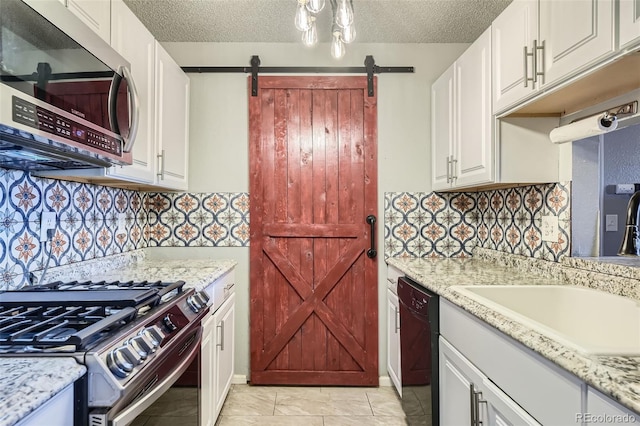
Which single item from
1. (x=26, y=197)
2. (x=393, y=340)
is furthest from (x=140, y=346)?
(x=393, y=340)

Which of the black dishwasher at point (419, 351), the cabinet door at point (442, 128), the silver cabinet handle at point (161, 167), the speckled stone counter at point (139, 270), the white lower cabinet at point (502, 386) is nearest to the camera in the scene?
the white lower cabinet at point (502, 386)

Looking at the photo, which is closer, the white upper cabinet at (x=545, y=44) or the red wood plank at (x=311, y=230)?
the white upper cabinet at (x=545, y=44)

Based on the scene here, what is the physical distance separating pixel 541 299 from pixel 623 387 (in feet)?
3.15

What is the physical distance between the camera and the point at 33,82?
96cm

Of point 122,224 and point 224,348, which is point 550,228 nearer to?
point 224,348

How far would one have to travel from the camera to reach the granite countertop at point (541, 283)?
2.24ft

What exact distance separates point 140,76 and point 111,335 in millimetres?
1325

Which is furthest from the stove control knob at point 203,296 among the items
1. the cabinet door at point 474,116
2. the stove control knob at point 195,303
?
the cabinet door at point 474,116

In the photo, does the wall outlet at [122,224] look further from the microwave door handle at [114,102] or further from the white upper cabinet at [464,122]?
the white upper cabinet at [464,122]

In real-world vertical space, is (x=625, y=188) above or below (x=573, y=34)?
below

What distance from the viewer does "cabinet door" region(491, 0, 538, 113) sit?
1.45 metres

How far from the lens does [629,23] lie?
1.01 meters

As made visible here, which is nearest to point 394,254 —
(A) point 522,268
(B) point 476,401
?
(A) point 522,268

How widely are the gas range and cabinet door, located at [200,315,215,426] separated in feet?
0.71
